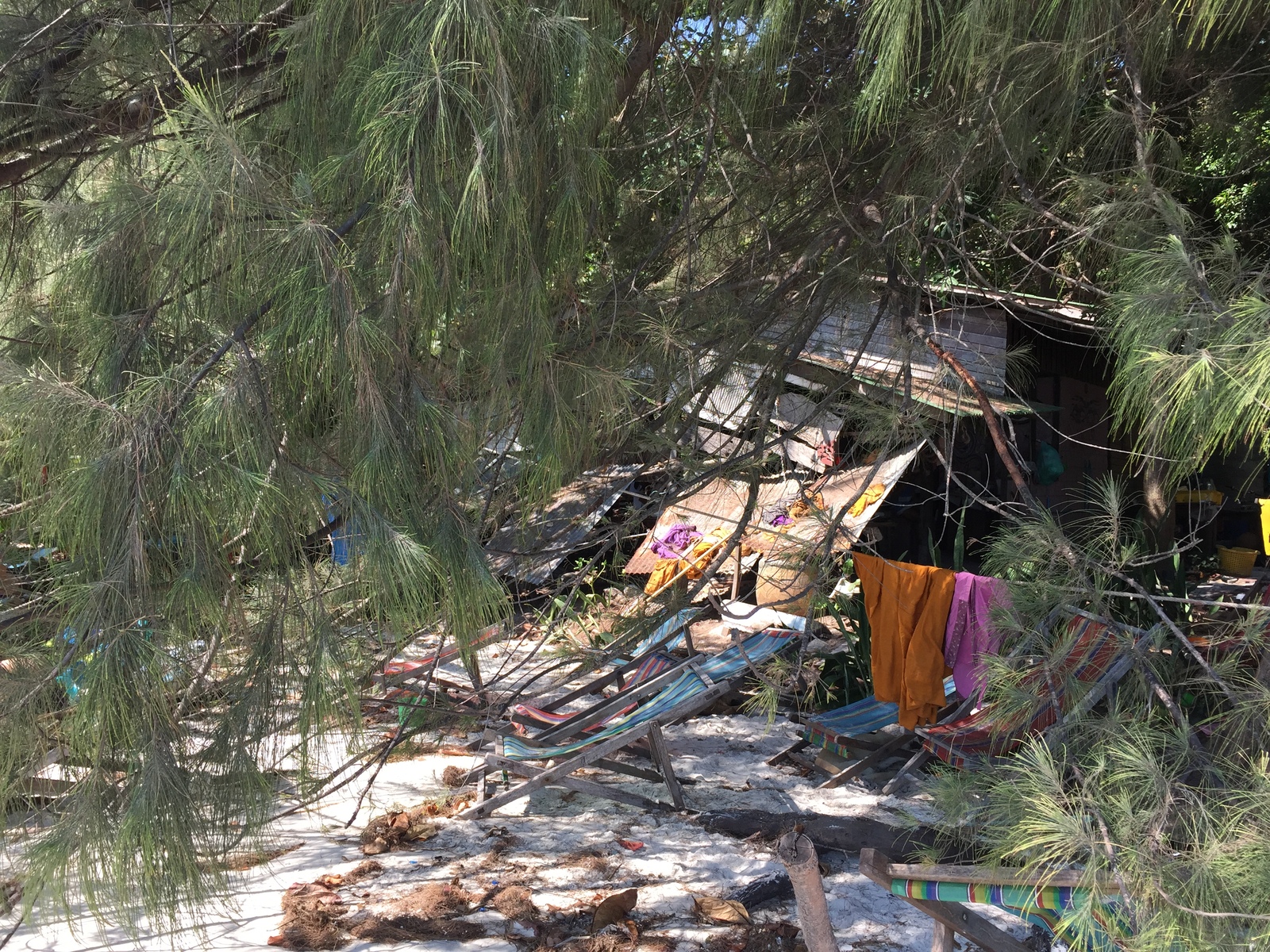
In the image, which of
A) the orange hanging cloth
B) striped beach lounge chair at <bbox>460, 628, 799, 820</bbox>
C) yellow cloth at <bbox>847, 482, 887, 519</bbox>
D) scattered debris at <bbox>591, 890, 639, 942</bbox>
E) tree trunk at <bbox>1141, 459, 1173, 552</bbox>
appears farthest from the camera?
yellow cloth at <bbox>847, 482, 887, 519</bbox>

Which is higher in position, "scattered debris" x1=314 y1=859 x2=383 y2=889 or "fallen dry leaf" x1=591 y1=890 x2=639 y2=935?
"scattered debris" x1=314 y1=859 x2=383 y2=889

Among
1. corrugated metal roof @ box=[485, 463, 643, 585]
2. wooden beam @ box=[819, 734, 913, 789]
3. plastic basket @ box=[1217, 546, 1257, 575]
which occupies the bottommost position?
plastic basket @ box=[1217, 546, 1257, 575]

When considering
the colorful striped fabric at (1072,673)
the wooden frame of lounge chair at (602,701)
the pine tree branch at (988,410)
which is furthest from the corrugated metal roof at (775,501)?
the colorful striped fabric at (1072,673)

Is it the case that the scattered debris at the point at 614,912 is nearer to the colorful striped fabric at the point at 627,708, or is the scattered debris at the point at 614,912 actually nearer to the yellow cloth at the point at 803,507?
the colorful striped fabric at the point at 627,708

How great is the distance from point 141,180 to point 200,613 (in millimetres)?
951

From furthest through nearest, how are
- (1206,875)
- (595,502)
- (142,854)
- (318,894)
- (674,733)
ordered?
(674,733) → (318,894) → (595,502) → (1206,875) → (142,854)

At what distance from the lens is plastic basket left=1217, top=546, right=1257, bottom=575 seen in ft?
25.5

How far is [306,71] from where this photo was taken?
1919mm

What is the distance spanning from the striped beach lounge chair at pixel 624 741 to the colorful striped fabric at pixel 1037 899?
1792 mm

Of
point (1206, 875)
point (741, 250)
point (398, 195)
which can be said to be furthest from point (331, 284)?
point (741, 250)

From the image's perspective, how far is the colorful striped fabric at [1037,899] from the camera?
1860mm

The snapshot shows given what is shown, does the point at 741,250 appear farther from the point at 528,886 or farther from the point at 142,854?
the point at 142,854

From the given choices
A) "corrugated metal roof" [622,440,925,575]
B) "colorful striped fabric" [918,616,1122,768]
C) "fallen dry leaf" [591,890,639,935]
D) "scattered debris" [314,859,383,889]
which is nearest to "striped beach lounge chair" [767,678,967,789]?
"corrugated metal roof" [622,440,925,575]

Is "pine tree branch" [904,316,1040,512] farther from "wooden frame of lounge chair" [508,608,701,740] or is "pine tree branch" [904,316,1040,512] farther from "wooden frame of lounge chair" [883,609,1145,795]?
"wooden frame of lounge chair" [508,608,701,740]
